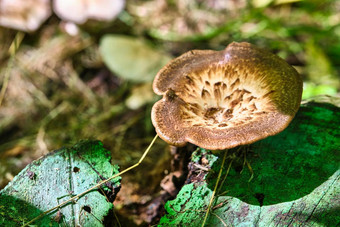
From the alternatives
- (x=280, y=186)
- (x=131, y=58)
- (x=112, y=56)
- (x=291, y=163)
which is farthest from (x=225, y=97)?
(x=112, y=56)

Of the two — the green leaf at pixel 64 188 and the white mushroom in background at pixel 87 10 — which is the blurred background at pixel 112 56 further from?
the green leaf at pixel 64 188

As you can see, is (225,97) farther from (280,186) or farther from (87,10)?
(87,10)

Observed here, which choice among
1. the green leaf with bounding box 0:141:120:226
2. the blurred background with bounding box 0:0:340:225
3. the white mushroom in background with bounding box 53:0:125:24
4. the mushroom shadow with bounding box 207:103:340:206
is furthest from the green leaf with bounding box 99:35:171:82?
the mushroom shadow with bounding box 207:103:340:206

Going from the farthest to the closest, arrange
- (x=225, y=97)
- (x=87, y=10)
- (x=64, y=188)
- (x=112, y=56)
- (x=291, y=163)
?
(x=87, y=10) → (x=112, y=56) → (x=225, y=97) → (x=291, y=163) → (x=64, y=188)

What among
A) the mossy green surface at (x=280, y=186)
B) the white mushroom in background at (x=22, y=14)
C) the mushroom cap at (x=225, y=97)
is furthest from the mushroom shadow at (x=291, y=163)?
the white mushroom in background at (x=22, y=14)

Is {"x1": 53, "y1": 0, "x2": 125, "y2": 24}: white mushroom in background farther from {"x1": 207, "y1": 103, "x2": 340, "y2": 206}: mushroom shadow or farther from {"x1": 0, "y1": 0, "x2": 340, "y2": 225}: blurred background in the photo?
{"x1": 207, "y1": 103, "x2": 340, "y2": 206}: mushroom shadow

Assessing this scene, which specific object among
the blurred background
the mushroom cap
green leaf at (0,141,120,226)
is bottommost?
the blurred background
